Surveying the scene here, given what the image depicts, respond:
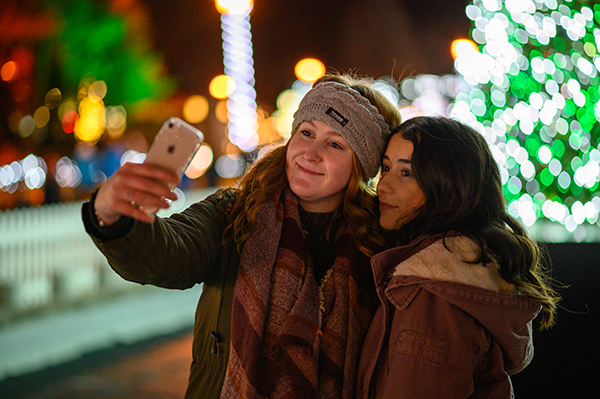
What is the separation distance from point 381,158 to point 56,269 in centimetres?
557

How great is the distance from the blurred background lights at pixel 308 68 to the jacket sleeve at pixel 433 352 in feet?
49.6

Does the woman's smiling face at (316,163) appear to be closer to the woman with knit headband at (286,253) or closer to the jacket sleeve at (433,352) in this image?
the woman with knit headband at (286,253)

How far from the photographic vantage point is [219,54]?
69.7 ft

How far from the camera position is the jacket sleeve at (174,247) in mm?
1624

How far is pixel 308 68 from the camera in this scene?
53.6 ft

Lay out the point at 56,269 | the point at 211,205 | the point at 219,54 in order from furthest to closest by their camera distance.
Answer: the point at 219,54, the point at 56,269, the point at 211,205

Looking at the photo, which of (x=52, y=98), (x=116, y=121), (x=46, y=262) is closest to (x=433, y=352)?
(x=46, y=262)

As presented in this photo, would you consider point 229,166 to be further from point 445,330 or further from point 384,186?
point 445,330

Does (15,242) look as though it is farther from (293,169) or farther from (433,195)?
(433,195)

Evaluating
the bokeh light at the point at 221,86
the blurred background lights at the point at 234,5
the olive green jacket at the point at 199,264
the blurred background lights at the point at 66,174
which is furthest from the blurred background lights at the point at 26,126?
the olive green jacket at the point at 199,264

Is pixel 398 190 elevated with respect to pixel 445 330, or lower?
elevated

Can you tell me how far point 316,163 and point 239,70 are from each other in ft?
63.1

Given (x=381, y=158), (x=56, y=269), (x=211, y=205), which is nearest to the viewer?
(x=211, y=205)

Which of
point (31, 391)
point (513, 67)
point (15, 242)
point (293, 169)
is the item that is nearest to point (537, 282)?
point (293, 169)
